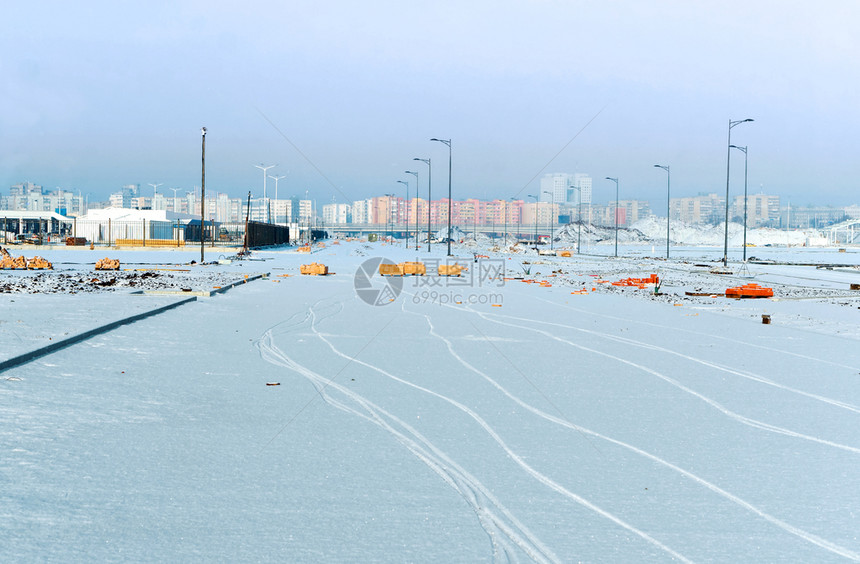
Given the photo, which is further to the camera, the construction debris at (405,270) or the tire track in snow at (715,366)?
the construction debris at (405,270)

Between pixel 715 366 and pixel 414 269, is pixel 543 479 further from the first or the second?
pixel 414 269

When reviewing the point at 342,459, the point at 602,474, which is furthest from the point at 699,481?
the point at 342,459

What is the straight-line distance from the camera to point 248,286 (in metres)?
27.4

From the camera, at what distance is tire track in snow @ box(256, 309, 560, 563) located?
4.67 m

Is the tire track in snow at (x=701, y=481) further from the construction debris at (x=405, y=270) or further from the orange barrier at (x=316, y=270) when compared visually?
the orange barrier at (x=316, y=270)

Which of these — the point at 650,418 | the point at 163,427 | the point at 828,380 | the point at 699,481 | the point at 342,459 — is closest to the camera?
the point at 699,481

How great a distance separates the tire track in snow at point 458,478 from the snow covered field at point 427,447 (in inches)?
0.9

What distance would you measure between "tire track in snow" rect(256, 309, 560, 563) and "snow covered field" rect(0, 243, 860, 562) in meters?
0.02

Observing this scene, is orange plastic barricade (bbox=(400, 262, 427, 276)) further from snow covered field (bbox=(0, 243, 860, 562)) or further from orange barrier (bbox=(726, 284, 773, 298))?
snow covered field (bbox=(0, 243, 860, 562))

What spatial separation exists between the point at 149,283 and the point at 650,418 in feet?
70.2

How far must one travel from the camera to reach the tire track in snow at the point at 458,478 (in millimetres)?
4668

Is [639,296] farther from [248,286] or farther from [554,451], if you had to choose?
[554,451]

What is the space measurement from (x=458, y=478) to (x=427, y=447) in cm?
92

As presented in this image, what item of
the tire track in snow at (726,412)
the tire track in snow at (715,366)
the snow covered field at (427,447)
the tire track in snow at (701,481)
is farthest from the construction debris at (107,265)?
the tire track in snow at (701,481)
